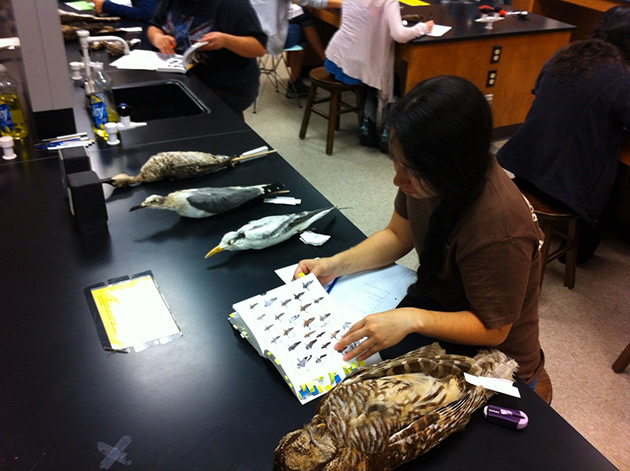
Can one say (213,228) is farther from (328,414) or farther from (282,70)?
(282,70)

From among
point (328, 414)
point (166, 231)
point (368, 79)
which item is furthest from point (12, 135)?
point (368, 79)

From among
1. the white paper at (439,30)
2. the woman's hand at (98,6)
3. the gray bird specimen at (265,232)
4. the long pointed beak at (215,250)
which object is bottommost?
the long pointed beak at (215,250)

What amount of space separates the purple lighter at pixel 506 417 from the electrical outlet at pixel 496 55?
312cm

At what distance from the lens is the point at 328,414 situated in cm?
93

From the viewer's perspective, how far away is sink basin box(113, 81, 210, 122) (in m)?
2.43

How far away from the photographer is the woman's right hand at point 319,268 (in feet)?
4.30

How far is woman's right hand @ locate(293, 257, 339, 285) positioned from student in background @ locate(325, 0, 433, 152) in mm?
2329

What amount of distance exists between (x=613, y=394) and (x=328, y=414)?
167 cm

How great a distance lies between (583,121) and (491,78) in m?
1.64

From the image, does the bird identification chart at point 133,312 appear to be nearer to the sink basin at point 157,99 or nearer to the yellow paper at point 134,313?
the yellow paper at point 134,313

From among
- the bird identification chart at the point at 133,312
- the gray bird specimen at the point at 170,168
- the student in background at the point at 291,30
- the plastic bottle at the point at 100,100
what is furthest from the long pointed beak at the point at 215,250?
the student in background at the point at 291,30

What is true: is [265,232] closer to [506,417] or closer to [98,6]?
[506,417]

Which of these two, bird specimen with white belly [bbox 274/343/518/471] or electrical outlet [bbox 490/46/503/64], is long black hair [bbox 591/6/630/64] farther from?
bird specimen with white belly [bbox 274/343/518/471]

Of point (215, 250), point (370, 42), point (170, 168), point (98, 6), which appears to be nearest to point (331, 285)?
point (215, 250)
